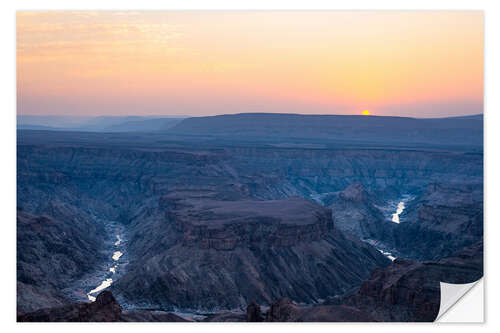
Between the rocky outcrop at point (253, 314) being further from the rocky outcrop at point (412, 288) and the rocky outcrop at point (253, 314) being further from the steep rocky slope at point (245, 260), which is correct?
the steep rocky slope at point (245, 260)

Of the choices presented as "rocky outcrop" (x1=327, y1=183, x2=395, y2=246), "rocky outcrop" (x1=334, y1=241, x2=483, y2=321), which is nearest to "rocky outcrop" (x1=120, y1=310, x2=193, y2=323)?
"rocky outcrop" (x1=334, y1=241, x2=483, y2=321)

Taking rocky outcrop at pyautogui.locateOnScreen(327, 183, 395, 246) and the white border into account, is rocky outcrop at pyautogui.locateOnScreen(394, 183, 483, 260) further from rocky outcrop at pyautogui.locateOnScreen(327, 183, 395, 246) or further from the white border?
the white border

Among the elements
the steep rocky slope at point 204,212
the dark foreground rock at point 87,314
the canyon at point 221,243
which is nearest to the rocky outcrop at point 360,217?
the canyon at point 221,243

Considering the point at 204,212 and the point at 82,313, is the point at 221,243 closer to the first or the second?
the point at 204,212

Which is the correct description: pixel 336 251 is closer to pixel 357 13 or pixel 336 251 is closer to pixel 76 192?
pixel 357 13

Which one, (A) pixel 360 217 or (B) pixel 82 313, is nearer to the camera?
(B) pixel 82 313
